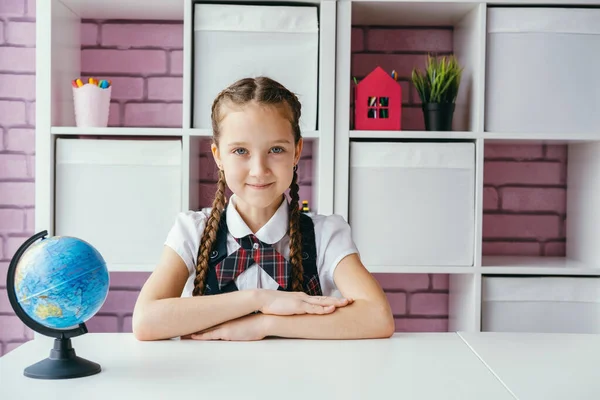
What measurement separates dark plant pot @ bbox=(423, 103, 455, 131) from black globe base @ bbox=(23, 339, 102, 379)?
1419 mm

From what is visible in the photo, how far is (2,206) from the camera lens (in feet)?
8.03

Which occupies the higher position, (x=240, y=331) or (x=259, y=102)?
(x=259, y=102)

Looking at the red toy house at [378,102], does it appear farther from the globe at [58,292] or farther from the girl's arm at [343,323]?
the globe at [58,292]

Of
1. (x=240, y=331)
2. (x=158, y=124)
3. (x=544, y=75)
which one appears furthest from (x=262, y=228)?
(x=544, y=75)

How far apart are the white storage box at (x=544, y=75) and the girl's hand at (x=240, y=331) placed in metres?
1.20

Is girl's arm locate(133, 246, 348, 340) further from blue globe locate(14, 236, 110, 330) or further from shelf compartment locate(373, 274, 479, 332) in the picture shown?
shelf compartment locate(373, 274, 479, 332)

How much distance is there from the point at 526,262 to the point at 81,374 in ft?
5.49

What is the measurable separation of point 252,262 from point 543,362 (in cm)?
72

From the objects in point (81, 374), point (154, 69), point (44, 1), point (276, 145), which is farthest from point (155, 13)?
point (81, 374)

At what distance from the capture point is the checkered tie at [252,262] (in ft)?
5.29

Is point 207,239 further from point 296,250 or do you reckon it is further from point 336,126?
point 336,126

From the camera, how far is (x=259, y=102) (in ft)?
5.03

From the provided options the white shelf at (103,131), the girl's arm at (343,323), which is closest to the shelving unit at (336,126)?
the white shelf at (103,131)

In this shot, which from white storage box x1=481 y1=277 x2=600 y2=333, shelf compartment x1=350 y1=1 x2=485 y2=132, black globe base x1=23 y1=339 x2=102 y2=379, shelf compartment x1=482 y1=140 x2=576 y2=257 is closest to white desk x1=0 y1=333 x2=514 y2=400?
black globe base x1=23 y1=339 x2=102 y2=379
